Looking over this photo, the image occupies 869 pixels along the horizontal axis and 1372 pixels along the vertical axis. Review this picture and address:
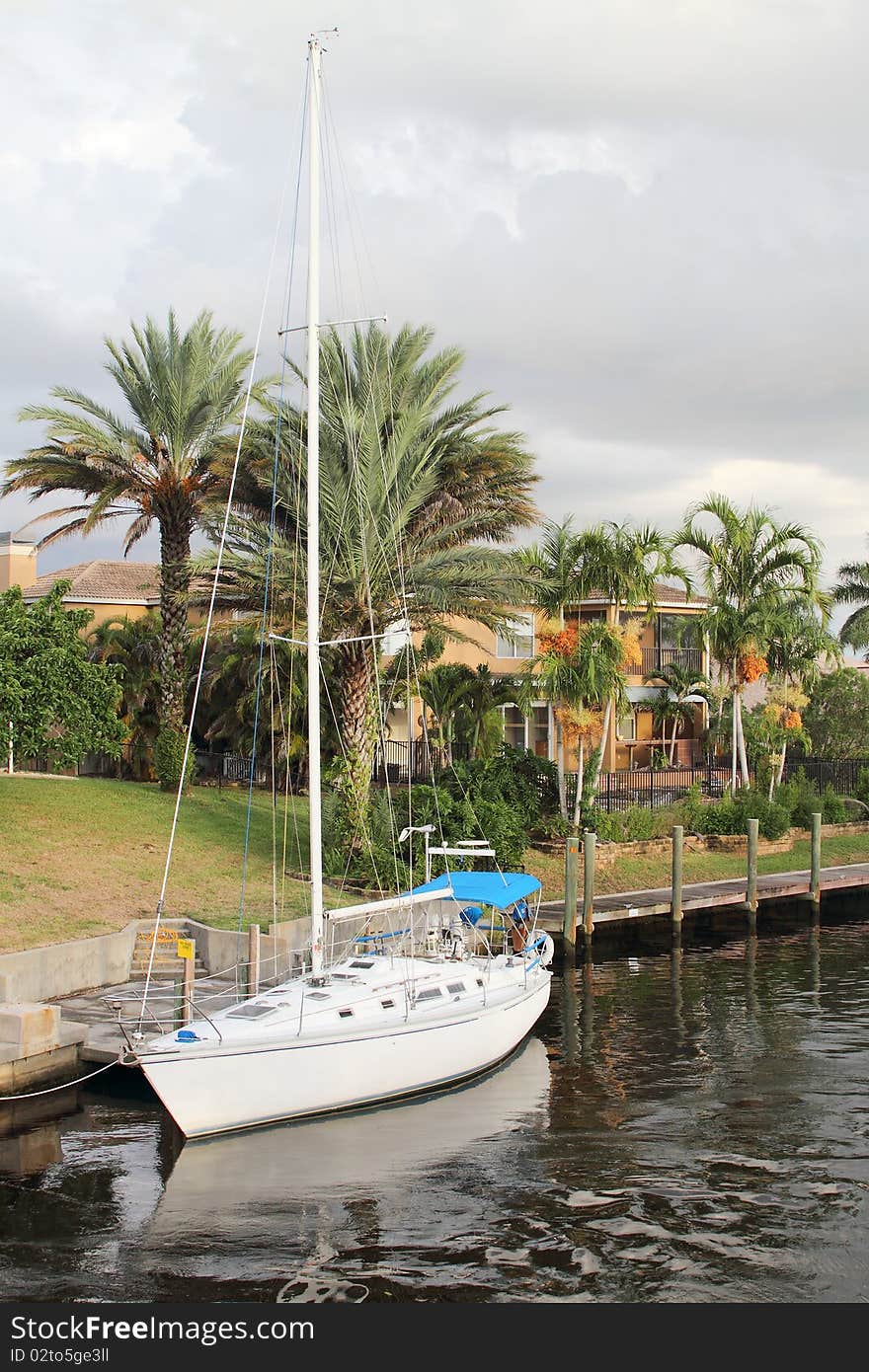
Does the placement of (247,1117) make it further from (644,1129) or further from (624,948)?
(624,948)

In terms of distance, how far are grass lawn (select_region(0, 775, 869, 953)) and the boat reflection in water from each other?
26.7 feet

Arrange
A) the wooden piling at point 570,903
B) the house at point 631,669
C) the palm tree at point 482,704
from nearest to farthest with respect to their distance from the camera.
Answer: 1. the wooden piling at point 570,903
2. the palm tree at point 482,704
3. the house at point 631,669

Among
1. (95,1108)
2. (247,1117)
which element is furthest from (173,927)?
(247,1117)

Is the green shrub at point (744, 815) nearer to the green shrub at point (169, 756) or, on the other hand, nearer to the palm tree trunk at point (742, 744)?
the palm tree trunk at point (742, 744)

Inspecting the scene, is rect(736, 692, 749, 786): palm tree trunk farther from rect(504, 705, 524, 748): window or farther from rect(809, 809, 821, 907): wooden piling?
rect(504, 705, 524, 748): window

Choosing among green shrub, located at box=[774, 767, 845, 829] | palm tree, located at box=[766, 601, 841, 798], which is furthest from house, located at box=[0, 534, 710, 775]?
green shrub, located at box=[774, 767, 845, 829]

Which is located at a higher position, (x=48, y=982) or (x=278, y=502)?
(x=278, y=502)

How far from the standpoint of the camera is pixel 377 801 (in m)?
33.7

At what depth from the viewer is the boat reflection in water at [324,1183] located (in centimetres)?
1398

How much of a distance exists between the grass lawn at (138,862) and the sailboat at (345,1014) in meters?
5.41

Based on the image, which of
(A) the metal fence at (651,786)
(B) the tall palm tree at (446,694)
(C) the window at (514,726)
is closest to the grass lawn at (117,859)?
(B) the tall palm tree at (446,694)

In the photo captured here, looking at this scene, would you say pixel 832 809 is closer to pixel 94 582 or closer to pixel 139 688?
pixel 139 688

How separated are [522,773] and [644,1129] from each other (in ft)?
66.8

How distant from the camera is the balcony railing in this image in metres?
55.8
